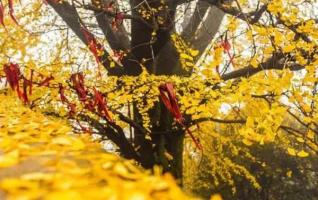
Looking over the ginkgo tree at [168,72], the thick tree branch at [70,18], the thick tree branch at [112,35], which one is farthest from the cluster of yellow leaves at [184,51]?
the thick tree branch at [112,35]

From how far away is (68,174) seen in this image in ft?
7.52

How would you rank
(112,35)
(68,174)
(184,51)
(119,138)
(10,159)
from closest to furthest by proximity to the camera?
(68,174)
(10,159)
(184,51)
(119,138)
(112,35)

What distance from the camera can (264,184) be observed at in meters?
18.8

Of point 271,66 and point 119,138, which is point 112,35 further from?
point 271,66

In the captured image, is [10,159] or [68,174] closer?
[68,174]

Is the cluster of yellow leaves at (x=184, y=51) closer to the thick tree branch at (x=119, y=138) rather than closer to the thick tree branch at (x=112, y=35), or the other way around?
the thick tree branch at (x=112, y=35)

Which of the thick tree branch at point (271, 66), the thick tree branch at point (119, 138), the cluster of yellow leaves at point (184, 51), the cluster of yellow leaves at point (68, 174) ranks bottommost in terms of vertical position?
the thick tree branch at point (119, 138)

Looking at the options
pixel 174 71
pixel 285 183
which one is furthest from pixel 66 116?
pixel 285 183

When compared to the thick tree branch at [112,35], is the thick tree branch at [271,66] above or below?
below

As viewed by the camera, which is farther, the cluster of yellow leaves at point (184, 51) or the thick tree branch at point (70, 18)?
the thick tree branch at point (70, 18)

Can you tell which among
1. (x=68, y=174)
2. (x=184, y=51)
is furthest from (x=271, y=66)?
(x=68, y=174)

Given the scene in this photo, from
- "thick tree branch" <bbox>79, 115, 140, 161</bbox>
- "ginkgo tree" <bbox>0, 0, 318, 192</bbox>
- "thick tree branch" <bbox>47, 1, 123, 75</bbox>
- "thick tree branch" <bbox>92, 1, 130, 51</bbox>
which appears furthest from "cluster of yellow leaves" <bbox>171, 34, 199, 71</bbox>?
"thick tree branch" <bbox>79, 115, 140, 161</bbox>

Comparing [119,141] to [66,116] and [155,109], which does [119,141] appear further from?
[66,116]

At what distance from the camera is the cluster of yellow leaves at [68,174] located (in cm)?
194
